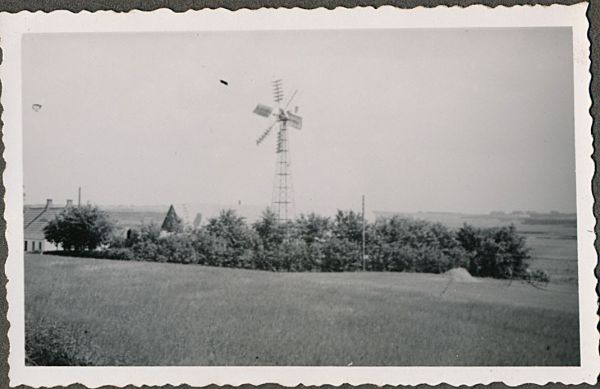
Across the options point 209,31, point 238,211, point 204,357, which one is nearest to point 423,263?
point 238,211

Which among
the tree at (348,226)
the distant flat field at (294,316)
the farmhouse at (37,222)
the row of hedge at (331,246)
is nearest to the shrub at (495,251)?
the row of hedge at (331,246)

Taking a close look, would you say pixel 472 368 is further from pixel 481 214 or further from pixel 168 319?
pixel 168 319

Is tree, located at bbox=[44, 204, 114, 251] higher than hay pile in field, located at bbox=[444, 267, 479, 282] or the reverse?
higher

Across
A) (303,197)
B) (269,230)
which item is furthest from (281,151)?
(269,230)

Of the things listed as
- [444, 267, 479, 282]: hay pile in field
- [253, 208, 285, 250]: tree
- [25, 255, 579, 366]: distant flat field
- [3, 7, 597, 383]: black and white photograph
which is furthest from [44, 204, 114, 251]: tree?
[444, 267, 479, 282]: hay pile in field

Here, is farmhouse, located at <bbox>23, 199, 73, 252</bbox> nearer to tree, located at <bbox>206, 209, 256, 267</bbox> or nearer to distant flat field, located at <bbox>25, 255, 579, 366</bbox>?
distant flat field, located at <bbox>25, 255, 579, 366</bbox>

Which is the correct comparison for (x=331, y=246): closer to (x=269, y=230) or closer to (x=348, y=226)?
(x=348, y=226)
